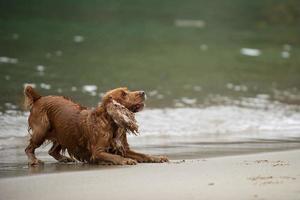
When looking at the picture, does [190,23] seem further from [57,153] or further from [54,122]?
[54,122]

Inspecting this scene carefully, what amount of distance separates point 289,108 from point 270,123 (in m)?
1.84

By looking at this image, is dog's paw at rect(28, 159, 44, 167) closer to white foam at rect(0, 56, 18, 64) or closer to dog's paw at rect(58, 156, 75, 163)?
dog's paw at rect(58, 156, 75, 163)

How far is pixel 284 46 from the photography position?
2934 centimetres

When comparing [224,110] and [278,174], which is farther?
[224,110]

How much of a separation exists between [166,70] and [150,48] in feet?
A: 16.6

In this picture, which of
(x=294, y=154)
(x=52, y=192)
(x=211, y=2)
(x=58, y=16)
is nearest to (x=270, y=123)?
(x=294, y=154)

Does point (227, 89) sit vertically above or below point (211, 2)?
below

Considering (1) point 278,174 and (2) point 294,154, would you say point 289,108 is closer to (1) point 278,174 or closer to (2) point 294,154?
(2) point 294,154

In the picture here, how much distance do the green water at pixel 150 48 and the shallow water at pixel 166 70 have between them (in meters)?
0.04

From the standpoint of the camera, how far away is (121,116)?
8367mm

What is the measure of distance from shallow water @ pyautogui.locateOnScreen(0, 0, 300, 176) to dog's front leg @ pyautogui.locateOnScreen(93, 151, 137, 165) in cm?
50

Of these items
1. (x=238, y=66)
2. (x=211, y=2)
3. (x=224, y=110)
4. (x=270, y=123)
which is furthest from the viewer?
(x=211, y=2)

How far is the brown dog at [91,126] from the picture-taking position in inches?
331

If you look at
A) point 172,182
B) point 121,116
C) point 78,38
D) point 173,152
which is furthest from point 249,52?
point 172,182
